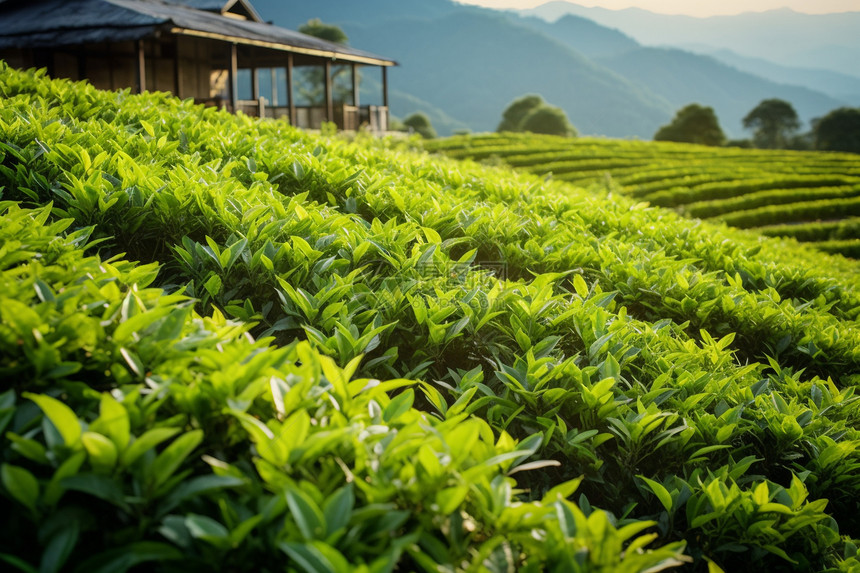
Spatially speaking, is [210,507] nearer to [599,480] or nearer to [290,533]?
[290,533]

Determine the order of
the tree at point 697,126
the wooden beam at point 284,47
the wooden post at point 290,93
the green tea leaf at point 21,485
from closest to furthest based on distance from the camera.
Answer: the green tea leaf at point 21,485 → the wooden beam at point 284,47 → the wooden post at point 290,93 → the tree at point 697,126

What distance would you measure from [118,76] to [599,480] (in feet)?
68.1

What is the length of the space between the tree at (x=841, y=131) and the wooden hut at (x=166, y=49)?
54045 mm

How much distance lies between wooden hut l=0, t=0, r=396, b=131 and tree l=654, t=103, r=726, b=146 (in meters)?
33.1

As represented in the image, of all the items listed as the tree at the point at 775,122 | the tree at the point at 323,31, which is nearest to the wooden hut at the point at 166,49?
the tree at the point at 323,31

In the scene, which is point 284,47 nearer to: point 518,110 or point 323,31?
point 518,110

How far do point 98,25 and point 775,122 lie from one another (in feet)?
255

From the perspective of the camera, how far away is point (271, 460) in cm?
136

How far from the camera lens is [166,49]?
19.0 metres

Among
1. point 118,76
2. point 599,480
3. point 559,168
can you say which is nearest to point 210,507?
point 599,480

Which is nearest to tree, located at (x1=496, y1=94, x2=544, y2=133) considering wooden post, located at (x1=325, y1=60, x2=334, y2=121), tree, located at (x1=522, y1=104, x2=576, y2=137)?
tree, located at (x1=522, y1=104, x2=576, y2=137)

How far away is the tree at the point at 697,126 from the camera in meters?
47.1

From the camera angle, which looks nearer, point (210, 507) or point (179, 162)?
point (210, 507)

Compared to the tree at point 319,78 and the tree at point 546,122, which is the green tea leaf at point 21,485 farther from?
the tree at point 319,78
